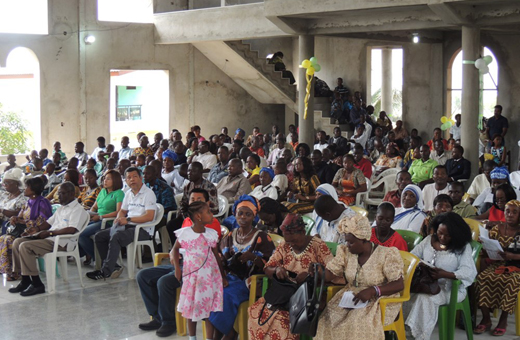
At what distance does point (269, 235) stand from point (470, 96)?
698cm

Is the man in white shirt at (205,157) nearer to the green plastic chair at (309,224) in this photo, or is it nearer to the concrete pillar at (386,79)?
the green plastic chair at (309,224)

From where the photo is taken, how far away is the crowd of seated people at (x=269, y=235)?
5.11 meters

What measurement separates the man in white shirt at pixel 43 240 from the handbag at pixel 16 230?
0.78ft

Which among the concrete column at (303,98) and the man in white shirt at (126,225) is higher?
the concrete column at (303,98)

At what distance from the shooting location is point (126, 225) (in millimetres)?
8039

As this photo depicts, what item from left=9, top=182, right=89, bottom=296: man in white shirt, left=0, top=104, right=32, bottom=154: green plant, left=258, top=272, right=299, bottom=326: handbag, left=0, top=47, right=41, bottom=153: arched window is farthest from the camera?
left=0, top=104, right=32, bottom=154: green plant

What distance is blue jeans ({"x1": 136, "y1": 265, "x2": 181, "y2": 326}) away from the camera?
6.04 m

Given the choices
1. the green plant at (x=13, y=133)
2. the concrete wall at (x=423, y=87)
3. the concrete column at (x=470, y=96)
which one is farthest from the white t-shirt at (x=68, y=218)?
the green plant at (x=13, y=133)

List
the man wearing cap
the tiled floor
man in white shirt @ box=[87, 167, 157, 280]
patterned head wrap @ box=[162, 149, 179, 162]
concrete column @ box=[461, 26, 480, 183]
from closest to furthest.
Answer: the tiled floor
man in white shirt @ box=[87, 167, 157, 280]
the man wearing cap
concrete column @ box=[461, 26, 480, 183]
patterned head wrap @ box=[162, 149, 179, 162]

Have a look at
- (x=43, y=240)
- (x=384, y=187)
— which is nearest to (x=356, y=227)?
(x=43, y=240)

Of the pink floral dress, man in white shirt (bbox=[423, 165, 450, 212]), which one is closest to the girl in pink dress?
the pink floral dress

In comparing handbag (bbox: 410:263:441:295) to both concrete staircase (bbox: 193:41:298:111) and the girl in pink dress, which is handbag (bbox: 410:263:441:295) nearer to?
the girl in pink dress

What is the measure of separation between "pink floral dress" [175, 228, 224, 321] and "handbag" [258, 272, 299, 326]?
52 cm

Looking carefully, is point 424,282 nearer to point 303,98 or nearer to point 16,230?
point 16,230
